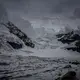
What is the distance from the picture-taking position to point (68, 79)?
93.6ft
